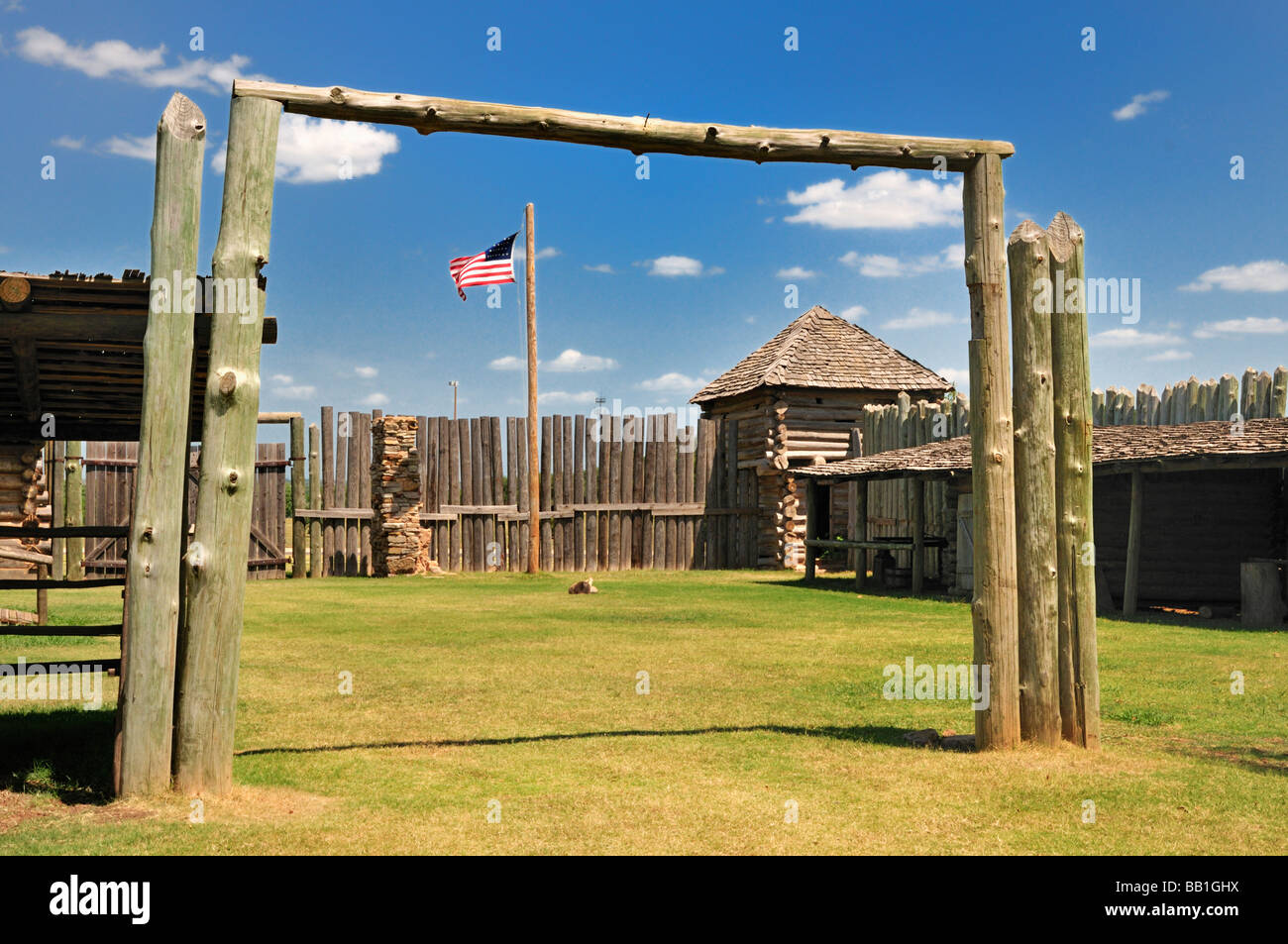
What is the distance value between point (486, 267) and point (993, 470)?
15.6m

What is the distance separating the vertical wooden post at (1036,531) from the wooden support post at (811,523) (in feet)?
45.5

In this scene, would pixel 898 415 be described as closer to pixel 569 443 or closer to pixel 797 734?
pixel 569 443

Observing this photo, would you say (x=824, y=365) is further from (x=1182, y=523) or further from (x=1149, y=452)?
(x=1149, y=452)

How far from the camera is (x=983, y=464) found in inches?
259

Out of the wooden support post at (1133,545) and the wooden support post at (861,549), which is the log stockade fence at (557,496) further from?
the wooden support post at (1133,545)

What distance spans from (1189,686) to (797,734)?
3.90m

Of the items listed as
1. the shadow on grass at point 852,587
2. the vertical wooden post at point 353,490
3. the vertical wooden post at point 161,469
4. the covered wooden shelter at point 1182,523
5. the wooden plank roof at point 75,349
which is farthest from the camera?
the vertical wooden post at point 353,490

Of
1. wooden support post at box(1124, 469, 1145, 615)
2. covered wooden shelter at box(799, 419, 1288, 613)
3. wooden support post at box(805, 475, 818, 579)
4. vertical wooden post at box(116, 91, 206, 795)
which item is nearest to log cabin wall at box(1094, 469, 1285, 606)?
covered wooden shelter at box(799, 419, 1288, 613)

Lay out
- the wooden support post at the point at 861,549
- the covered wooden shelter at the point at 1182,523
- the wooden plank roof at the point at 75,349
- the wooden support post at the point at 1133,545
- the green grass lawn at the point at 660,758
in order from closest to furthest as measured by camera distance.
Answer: the green grass lawn at the point at 660,758 < the wooden plank roof at the point at 75,349 < the wooden support post at the point at 1133,545 < the covered wooden shelter at the point at 1182,523 < the wooden support post at the point at 861,549

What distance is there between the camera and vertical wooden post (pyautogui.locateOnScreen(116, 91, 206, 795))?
5434 millimetres

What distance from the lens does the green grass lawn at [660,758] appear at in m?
4.97

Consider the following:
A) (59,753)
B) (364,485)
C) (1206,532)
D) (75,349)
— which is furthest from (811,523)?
(59,753)

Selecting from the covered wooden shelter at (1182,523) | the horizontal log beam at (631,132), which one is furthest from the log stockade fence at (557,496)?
the horizontal log beam at (631,132)
